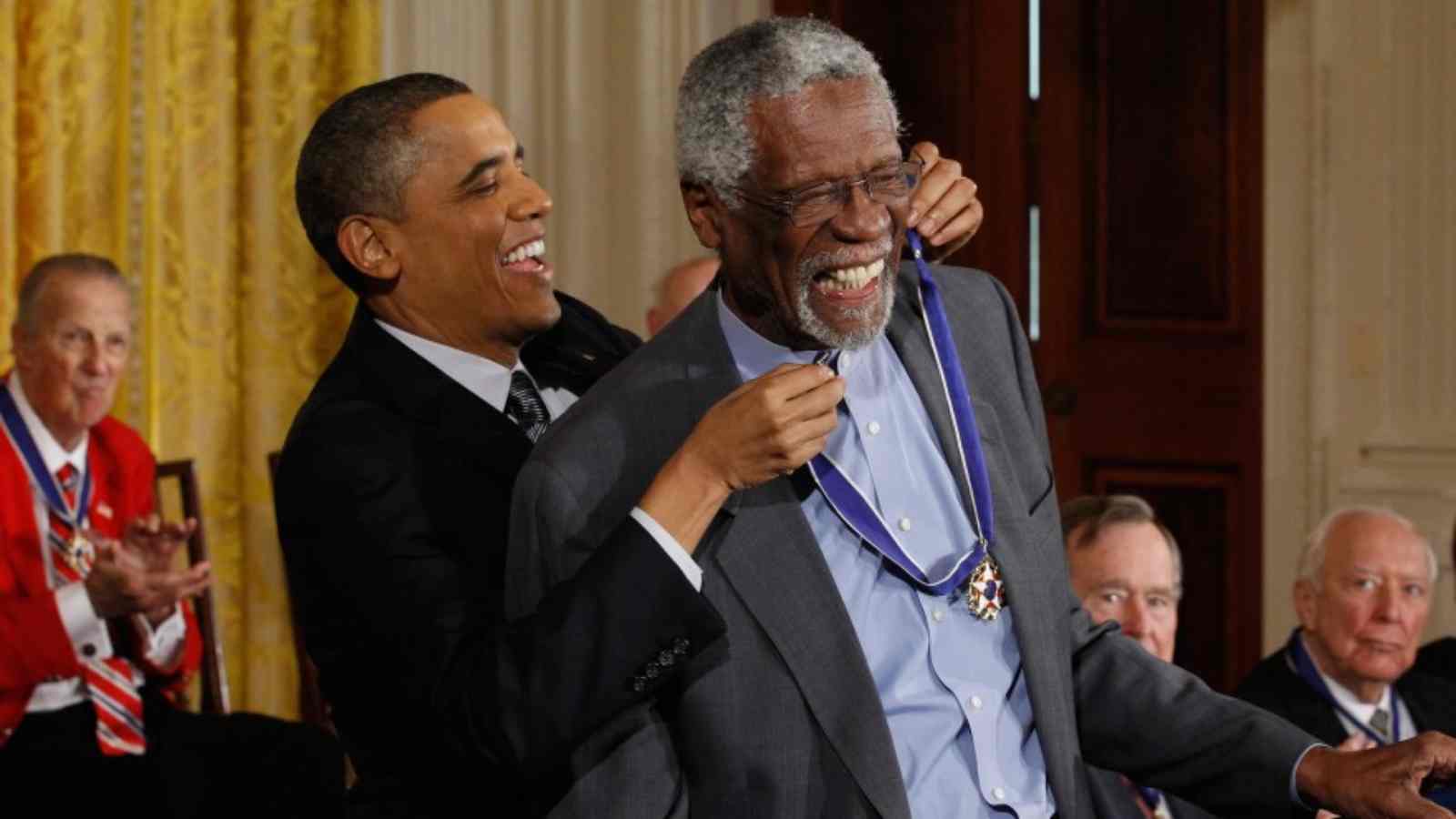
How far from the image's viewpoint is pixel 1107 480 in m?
6.23

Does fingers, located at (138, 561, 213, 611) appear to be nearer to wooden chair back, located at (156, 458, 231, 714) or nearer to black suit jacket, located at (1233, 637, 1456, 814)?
wooden chair back, located at (156, 458, 231, 714)

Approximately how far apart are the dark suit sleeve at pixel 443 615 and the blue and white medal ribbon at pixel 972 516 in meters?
0.18

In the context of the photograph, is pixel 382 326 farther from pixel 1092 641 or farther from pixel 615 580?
pixel 1092 641

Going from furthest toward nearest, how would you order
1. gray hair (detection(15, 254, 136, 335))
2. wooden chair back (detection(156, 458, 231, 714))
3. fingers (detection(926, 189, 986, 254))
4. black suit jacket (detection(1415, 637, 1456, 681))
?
wooden chair back (detection(156, 458, 231, 714))
gray hair (detection(15, 254, 136, 335))
black suit jacket (detection(1415, 637, 1456, 681))
fingers (detection(926, 189, 986, 254))

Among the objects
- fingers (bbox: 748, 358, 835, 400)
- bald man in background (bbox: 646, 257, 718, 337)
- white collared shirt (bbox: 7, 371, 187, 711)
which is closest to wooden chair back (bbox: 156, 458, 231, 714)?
white collared shirt (bbox: 7, 371, 187, 711)

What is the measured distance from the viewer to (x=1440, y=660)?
4605mm

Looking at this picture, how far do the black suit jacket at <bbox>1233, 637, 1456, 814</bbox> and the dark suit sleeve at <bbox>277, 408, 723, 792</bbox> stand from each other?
204 centimetres

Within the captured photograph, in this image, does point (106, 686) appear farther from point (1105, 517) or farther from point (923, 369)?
point (923, 369)

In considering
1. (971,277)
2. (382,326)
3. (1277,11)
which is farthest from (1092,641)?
(1277,11)

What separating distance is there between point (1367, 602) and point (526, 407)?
224 centimetres

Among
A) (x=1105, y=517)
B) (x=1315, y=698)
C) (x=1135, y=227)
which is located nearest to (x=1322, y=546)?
(x=1315, y=698)

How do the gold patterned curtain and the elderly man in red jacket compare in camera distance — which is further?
the gold patterned curtain

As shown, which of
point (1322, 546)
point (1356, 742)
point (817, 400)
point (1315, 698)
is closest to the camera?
point (817, 400)

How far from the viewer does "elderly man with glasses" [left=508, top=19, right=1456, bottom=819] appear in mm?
2012
